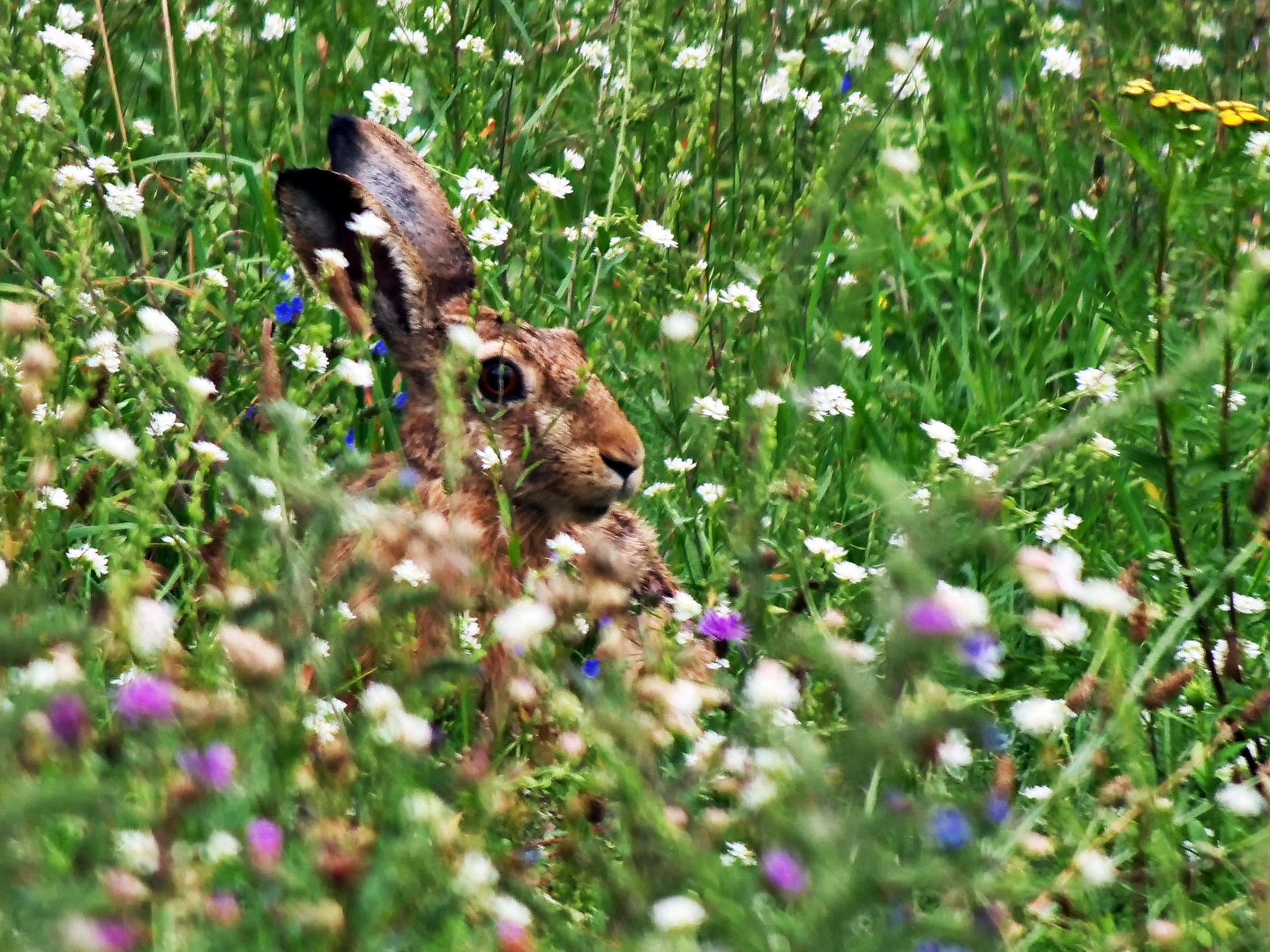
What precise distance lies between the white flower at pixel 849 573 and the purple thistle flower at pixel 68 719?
1819mm

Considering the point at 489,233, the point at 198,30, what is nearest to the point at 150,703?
the point at 489,233

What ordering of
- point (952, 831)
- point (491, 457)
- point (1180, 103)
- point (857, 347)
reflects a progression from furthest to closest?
point (857, 347)
point (491, 457)
point (1180, 103)
point (952, 831)

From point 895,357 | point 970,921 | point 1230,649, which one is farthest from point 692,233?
point 970,921

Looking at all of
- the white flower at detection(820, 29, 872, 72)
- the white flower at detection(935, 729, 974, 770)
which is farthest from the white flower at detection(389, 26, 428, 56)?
the white flower at detection(935, 729, 974, 770)

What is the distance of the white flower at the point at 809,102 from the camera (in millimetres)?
5145

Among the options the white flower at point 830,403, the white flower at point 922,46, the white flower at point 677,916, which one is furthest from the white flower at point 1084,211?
the white flower at point 677,916

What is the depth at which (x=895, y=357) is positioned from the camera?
5559 millimetres

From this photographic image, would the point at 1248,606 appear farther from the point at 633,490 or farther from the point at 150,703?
the point at 150,703

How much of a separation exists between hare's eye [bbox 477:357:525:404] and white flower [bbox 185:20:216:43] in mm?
1393

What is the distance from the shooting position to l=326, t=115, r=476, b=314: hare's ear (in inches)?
204

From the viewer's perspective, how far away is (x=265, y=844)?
7.43ft

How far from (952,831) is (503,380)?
2827mm

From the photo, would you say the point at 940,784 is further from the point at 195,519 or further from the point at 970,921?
the point at 195,519

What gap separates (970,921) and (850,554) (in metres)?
2.26
